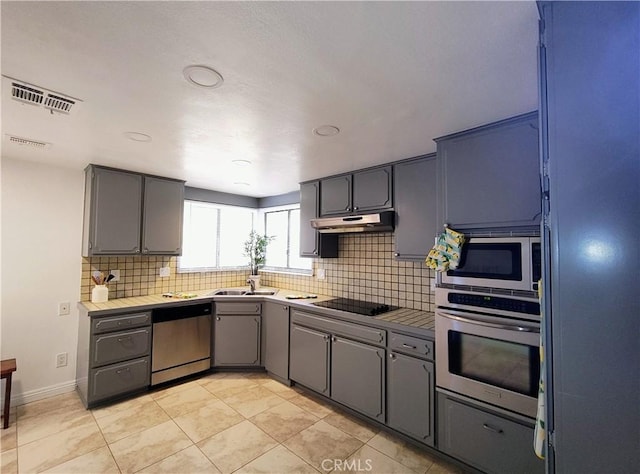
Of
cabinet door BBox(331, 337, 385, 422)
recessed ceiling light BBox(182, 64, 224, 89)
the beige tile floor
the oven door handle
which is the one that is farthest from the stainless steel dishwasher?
the oven door handle

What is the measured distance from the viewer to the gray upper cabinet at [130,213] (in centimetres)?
291

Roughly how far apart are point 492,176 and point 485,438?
161 centimetres

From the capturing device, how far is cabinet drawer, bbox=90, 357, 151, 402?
105 inches

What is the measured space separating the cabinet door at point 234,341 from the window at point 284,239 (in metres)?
1.02

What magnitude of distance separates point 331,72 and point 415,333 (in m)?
1.80

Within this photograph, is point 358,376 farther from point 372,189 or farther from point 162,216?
point 162,216

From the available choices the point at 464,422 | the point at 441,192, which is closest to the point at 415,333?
the point at 464,422

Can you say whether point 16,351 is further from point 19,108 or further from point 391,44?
point 391,44

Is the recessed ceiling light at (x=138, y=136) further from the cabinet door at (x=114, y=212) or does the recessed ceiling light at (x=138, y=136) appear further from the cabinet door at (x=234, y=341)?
the cabinet door at (x=234, y=341)

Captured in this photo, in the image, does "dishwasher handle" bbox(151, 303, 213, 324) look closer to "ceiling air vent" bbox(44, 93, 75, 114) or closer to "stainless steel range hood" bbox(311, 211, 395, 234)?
"stainless steel range hood" bbox(311, 211, 395, 234)

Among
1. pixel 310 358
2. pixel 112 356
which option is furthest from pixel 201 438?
pixel 112 356

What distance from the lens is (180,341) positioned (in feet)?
10.5

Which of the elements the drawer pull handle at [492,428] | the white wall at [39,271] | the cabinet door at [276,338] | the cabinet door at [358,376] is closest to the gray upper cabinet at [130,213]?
the white wall at [39,271]

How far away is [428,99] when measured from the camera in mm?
1587
